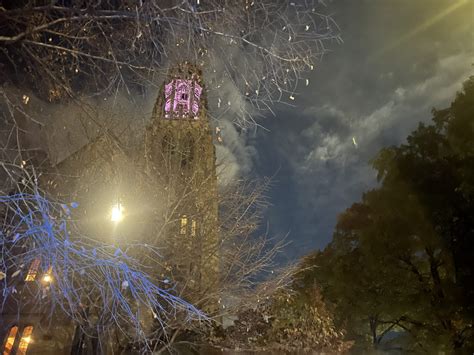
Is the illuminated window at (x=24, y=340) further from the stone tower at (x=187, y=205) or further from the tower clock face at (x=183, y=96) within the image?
the tower clock face at (x=183, y=96)

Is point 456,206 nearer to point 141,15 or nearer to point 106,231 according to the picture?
point 106,231

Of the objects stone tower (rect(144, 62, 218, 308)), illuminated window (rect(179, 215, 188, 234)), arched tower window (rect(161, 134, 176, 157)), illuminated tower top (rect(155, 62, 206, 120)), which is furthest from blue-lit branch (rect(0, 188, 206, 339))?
arched tower window (rect(161, 134, 176, 157))

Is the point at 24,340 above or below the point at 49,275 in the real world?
above

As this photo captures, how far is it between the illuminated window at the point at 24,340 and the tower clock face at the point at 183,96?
18.7 meters

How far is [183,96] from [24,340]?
2022cm

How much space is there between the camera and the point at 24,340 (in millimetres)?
19578

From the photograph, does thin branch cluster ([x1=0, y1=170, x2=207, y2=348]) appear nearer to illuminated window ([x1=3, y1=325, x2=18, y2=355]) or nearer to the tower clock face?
the tower clock face

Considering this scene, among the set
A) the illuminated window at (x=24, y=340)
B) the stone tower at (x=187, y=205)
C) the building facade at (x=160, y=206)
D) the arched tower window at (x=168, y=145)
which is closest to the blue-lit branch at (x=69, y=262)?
the building facade at (x=160, y=206)

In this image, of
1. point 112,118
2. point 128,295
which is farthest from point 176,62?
point 128,295

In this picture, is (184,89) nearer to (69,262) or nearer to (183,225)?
(69,262)

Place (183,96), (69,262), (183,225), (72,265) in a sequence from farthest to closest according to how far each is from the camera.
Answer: (183,225), (183,96), (72,265), (69,262)

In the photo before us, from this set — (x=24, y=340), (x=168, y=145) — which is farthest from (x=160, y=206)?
(x=24, y=340)

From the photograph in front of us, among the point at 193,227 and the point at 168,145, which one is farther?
the point at 168,145

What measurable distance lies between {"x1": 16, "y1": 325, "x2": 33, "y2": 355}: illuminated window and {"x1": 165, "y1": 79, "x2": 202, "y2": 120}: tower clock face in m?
18.7
